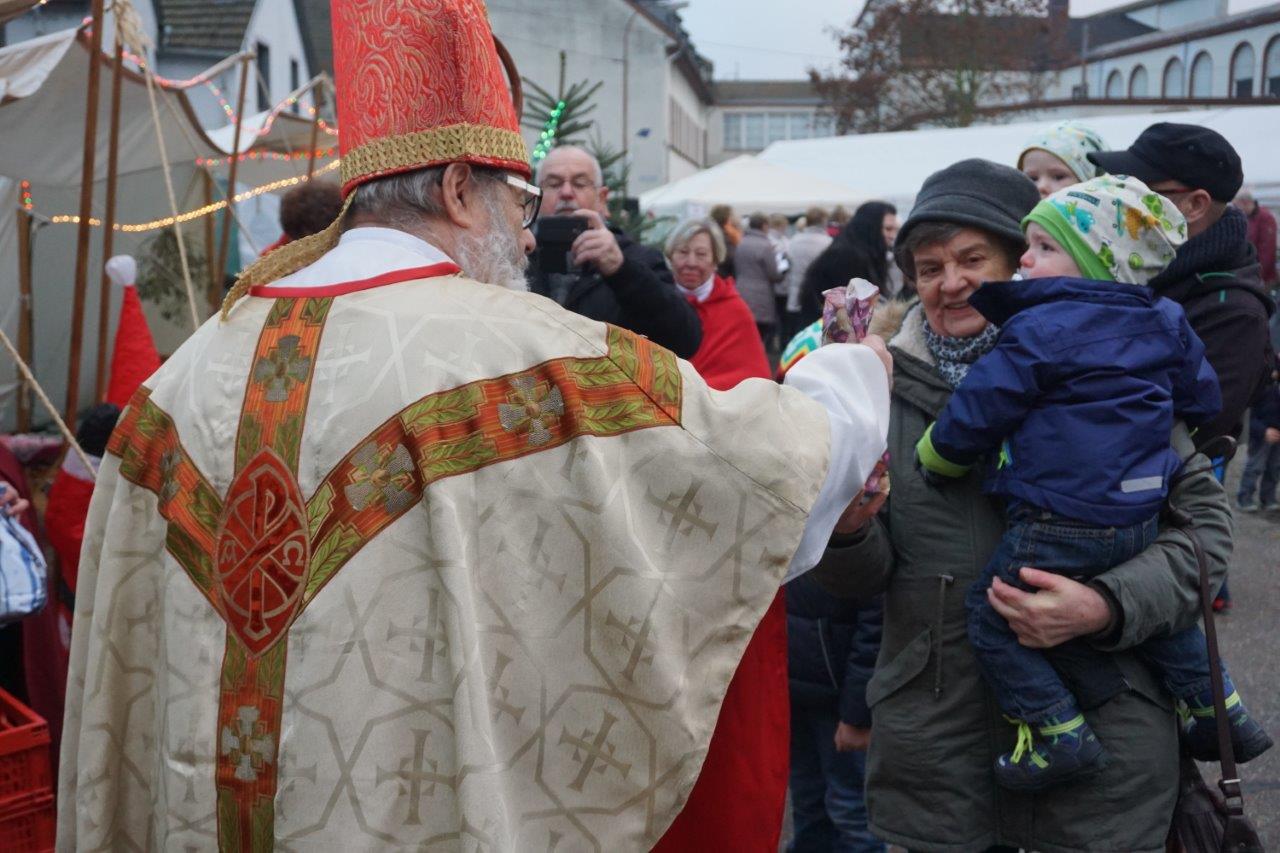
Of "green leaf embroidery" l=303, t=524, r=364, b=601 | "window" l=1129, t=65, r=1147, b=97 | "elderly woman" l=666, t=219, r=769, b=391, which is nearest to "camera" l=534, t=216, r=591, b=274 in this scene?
"elderly woman" l=666, t=219, r=769, b=391

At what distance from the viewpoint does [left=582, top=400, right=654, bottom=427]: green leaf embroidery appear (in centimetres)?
178

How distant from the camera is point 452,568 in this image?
1693 millimetres

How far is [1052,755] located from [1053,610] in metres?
0.25

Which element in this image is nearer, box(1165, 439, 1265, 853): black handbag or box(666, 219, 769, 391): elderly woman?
box(1165, 439, 1265, 853): black handbag

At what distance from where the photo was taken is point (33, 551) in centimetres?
330

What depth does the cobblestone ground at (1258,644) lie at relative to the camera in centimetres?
429

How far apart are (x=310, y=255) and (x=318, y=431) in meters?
0.38

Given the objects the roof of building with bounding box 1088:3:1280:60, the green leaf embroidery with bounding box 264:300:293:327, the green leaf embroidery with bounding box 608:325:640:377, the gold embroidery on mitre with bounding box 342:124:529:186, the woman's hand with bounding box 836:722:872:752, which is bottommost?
the woman's hand with bounding box 836:722:872:752

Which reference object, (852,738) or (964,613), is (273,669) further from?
(852,738)

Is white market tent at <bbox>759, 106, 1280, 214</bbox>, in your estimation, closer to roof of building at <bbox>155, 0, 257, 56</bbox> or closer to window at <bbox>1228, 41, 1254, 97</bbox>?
roof of building at <bbox>155, 0, 257, 56</bbox>

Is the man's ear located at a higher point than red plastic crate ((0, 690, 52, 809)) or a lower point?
higher

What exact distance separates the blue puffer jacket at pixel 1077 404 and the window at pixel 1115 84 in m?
49.8

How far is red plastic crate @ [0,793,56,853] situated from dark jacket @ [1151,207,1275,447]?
2.80 metres

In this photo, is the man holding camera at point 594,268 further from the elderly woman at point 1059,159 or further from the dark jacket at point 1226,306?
the dark jacket at point 1226,306
